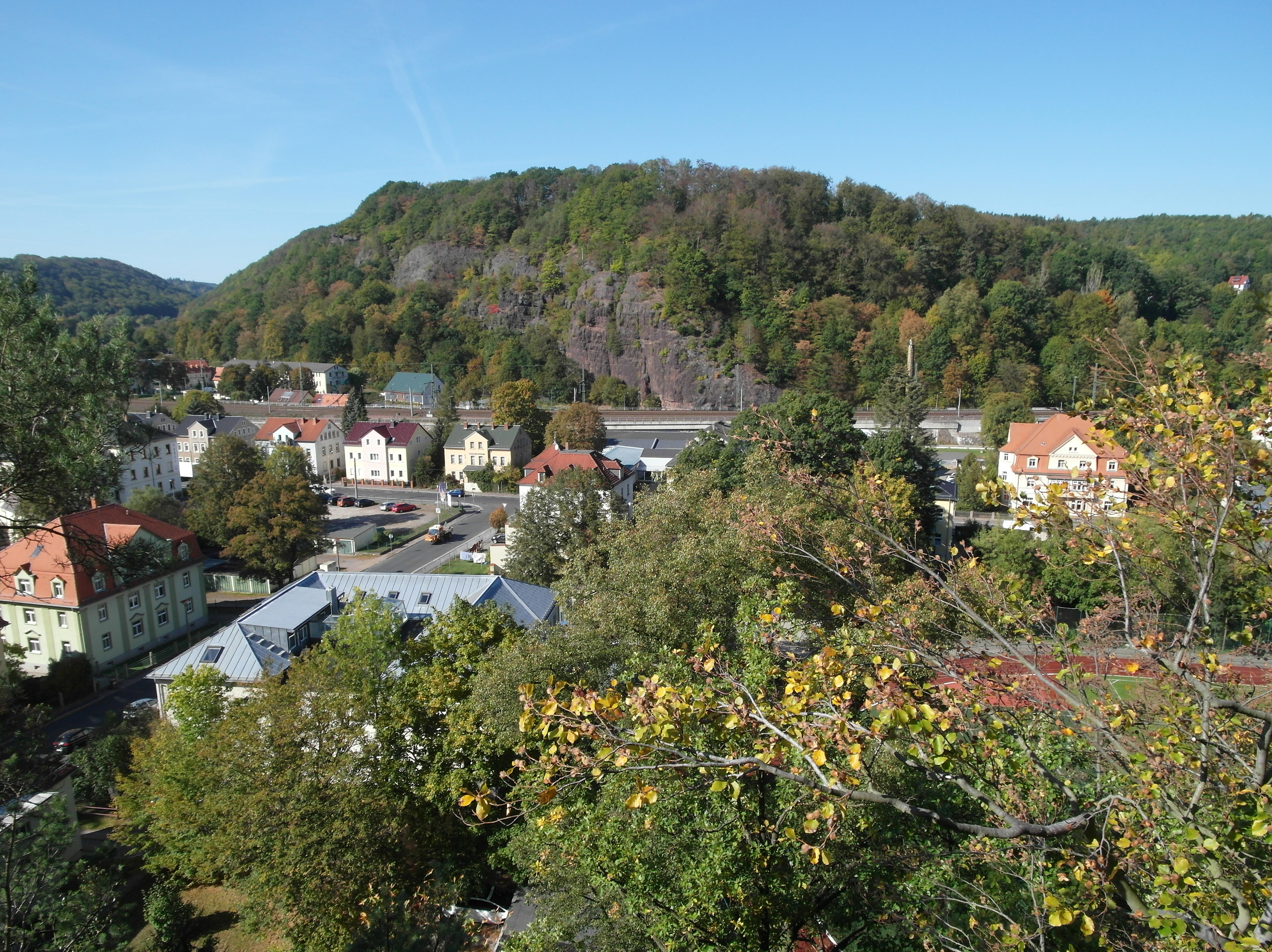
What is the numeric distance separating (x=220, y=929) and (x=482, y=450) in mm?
29325

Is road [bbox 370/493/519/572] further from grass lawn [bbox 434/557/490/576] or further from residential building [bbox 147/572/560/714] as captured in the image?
residential building [bbox 147/572/560/714]

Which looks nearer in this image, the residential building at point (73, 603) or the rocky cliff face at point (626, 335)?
the residential building at point (73, 603)

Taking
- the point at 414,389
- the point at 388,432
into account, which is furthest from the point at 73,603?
the point at 414,389

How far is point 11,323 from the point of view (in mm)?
6195

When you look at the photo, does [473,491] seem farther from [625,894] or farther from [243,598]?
[625,894]

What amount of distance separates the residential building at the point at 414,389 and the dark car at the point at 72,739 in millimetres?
42315

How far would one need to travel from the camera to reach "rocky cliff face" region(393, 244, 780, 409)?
2111 inches

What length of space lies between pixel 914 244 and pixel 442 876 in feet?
212

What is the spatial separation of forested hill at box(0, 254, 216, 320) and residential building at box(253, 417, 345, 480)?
302 ft

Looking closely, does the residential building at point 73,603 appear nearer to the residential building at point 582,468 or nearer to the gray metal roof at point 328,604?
the gray metal roof at point 328,604

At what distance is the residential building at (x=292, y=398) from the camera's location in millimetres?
56312

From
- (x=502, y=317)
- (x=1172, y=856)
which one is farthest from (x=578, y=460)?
(x=502, y=317)

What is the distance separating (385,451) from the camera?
40.2 m

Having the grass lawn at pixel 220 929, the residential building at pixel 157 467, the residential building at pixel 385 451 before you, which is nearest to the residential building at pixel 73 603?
the residential building at pixel 157 467
